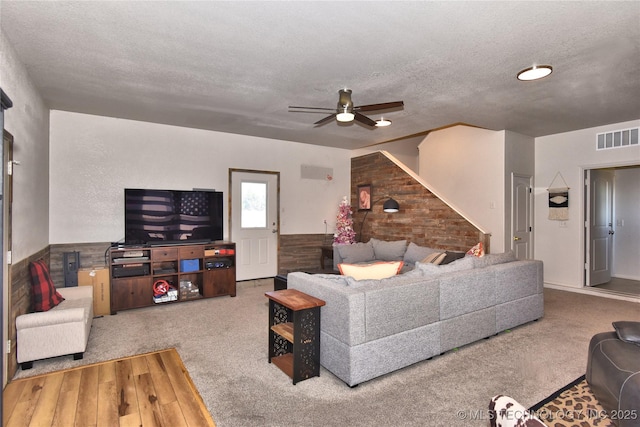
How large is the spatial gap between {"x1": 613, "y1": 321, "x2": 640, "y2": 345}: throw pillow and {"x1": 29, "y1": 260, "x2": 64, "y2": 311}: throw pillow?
4.77 meters

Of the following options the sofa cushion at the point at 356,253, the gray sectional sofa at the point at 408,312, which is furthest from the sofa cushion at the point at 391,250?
the gray sectional sofa at the point at 408,312

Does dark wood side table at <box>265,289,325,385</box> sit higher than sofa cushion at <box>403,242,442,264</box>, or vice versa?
sofa cushion at <box>403,242,442,264</box>

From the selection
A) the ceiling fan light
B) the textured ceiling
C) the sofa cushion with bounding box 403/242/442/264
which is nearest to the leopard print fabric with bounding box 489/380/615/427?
the textured ceiling

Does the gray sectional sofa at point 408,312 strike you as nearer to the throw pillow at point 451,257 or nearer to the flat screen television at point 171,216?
the throw pillow at point 451,257

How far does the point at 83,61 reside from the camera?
3.10 m

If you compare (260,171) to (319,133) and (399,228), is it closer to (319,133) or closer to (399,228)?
(319,133)

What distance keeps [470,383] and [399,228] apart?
404cm

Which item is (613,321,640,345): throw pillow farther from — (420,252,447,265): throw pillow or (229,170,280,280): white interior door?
(229,170,280,280): white interior door

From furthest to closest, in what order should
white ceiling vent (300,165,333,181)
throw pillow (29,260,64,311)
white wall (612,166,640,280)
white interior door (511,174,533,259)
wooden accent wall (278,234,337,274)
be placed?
1. white ceiling vent (300,165,333,181)
2. wooden accent wall (278,234,337,274)
3. white wall (612,166,640,280)
4. white interior door (511,174,533,259)
5. throw pillow (29,260,64,311)

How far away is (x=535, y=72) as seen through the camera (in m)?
3.19

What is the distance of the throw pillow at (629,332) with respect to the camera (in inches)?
87.1

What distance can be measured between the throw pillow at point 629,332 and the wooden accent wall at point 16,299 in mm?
4497

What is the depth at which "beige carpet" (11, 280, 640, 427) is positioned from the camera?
2299mm

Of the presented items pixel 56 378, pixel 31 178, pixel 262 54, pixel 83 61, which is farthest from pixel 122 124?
pixel 56 378
